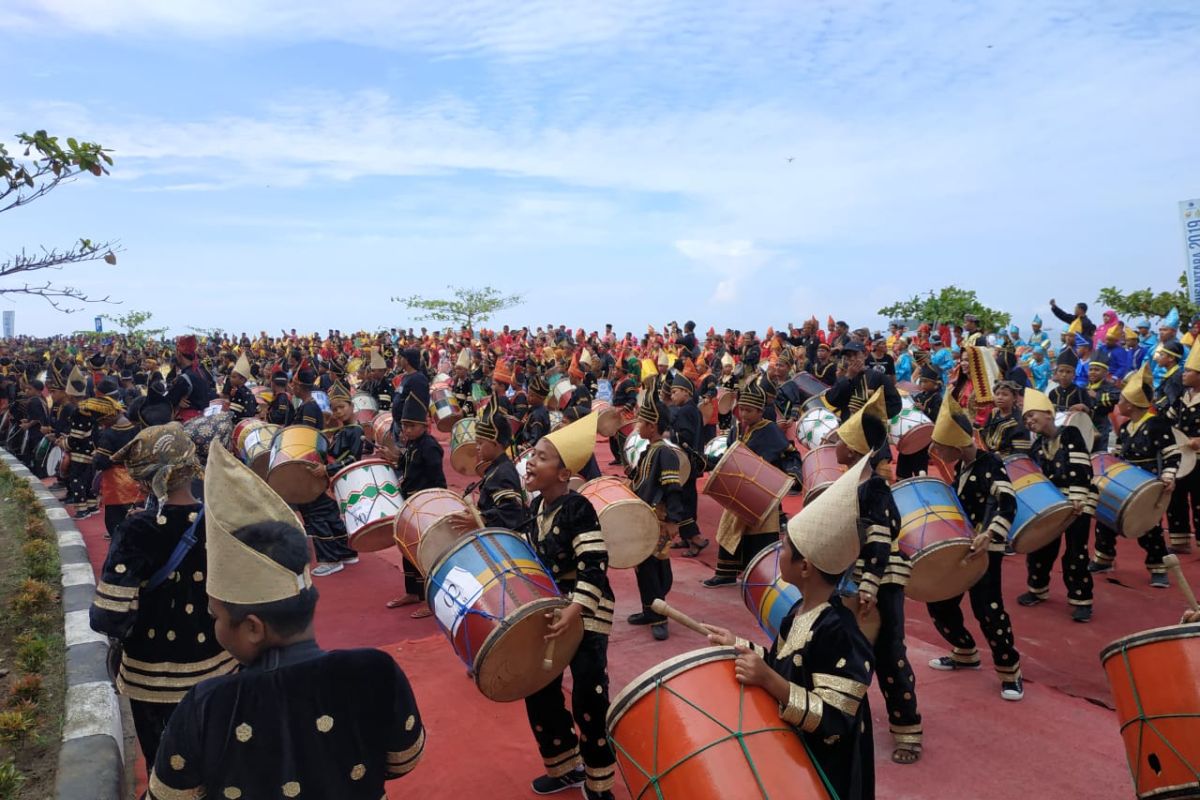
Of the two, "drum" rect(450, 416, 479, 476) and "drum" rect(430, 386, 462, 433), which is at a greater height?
"drum" rect(450, 416, 479, 476)

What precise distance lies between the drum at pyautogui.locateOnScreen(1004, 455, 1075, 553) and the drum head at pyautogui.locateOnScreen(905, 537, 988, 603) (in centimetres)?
120

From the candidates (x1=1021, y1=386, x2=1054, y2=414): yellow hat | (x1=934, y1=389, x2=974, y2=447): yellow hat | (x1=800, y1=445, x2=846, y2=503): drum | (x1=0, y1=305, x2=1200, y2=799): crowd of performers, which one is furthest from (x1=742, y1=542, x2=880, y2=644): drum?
(x1=1021, y1=386, x2=1054, y2=414): yellow hat

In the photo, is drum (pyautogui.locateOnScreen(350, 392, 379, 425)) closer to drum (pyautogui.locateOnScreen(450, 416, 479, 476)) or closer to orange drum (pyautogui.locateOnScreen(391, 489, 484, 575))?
drum (pyautogui.locateOnScreen(450, 416, 479, 476))

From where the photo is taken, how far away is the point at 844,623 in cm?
281

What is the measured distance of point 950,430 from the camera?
18.2 feet

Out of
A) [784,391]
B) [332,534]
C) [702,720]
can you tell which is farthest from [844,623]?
[784,391]

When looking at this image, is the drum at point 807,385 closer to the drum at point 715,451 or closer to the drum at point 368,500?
the drum at point 715,451

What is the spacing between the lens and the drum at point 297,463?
7.85 metres

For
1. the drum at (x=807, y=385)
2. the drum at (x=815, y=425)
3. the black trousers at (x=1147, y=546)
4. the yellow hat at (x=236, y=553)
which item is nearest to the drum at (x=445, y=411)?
the drum at (x=807, y=385)

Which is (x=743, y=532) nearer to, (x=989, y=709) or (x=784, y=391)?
(x=989, y=709)

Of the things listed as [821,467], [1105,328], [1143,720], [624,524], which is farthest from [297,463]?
[1105,328]

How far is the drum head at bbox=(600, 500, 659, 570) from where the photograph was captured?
20.8 feet

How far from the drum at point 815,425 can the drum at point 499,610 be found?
6.52 meters

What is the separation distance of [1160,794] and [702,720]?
197 centimetres
